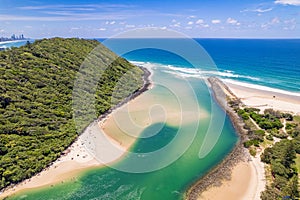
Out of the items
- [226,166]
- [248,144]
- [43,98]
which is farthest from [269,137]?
[43,98]

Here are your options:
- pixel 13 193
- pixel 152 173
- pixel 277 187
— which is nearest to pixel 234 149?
pixel 277 187

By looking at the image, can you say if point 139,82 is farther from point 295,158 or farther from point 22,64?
point 295,158

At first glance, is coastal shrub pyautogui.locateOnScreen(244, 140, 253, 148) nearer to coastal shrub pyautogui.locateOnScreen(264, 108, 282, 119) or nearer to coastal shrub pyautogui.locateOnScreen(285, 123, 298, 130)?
coastal shrub pyautogui.locateOnScreen(285, 123, 298, 130)

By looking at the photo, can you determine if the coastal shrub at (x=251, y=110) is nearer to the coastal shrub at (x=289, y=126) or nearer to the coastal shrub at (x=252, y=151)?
the coastal shrub at (x=289, y=126)

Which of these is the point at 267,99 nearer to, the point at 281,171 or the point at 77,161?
the point at 281,171

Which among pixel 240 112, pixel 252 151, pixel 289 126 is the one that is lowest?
pixel 252 151

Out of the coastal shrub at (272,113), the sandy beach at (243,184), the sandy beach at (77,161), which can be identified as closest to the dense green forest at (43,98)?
the sandy beach at (77,161)
